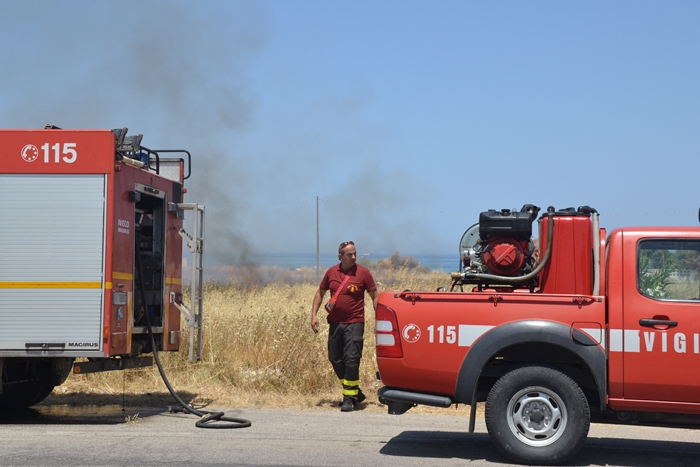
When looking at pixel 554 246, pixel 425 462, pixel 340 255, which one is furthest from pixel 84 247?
pixel 554 246

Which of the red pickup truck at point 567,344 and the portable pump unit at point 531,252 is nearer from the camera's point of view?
the red pickup truck at point 567,344

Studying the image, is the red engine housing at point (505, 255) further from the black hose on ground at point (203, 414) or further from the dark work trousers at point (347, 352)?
the black hose on ground at point (203, 414)

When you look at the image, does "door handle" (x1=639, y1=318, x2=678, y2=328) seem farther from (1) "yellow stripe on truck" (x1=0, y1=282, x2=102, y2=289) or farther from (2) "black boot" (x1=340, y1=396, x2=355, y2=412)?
(1) "yellow stripe on truck" (x1=0, y1=282, x2=102, y2=289)

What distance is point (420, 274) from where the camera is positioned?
1970 centimetres

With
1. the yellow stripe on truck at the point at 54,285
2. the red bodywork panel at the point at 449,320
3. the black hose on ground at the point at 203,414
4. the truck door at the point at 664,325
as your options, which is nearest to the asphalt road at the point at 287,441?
the black hose on ground at the point at 203,414

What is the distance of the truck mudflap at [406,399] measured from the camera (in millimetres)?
6918

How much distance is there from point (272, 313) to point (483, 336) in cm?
687

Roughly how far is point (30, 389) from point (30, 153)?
308 cm

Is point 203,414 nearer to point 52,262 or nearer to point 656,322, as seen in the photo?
point 52,262

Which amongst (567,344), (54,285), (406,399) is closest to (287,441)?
(406,399)

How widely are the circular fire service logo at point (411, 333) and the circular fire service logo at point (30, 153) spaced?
455 cm

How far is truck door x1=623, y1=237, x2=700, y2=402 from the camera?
650 cm

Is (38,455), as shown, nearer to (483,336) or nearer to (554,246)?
(483,336)

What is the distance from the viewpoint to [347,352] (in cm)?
995
